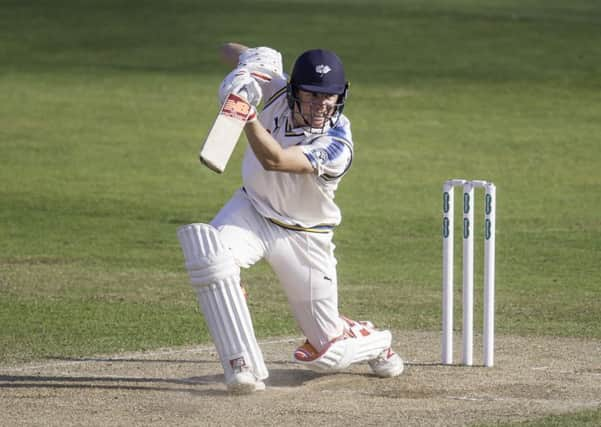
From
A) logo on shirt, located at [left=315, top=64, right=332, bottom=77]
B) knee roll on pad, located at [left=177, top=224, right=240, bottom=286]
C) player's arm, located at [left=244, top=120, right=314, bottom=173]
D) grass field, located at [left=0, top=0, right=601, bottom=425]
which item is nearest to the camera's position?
player's arm, located at [left=244, top=120, right=314, bottom=173]

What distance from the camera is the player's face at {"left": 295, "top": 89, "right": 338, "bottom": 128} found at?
23.7ft

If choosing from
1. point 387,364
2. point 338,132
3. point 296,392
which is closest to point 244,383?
point 296,392

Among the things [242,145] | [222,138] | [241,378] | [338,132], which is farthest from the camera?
[242,145]

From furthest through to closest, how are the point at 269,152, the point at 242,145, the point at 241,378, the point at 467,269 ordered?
the point at 242,145 → the point at 467,269 → the point at 241,378 → the point at 269,152

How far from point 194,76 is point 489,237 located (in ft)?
63.9

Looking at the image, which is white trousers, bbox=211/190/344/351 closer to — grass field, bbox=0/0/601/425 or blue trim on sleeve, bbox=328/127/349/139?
blue trim on sleeve, bbox=328/127/349/139

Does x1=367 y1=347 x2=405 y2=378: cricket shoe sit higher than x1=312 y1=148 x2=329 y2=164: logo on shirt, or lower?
lower

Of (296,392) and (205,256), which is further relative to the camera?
(296,392)

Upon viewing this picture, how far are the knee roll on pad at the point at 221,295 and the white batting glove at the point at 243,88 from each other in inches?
27.2

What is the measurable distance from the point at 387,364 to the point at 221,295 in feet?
3.88

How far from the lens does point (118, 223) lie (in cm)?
1532

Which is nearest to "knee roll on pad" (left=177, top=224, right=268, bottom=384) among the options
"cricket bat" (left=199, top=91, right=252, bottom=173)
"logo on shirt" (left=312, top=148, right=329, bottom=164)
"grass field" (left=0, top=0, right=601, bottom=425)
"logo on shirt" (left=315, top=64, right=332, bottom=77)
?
"cricket bat" (left=199, top=91, right=252, bottom=173)

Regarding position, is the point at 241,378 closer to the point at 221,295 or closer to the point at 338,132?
the point at 221,295

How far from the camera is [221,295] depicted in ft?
22.7
